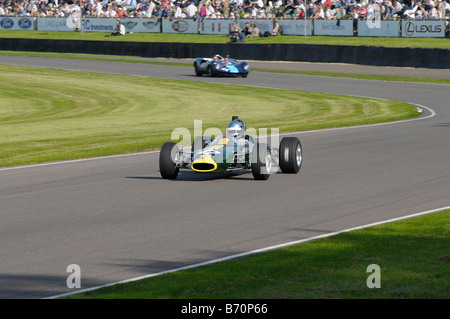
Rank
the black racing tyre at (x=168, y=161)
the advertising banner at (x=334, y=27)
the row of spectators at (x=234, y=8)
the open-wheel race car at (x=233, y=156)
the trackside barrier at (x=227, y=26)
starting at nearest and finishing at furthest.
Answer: the open-wheel race car at (x=233, y=156) < the black racing tyre at (x=168, y=161) < the trackside barrier at (x=227, y=26) < the row of spectators at (x=234, y=8) < the advertising banner at (x=334, y=27)

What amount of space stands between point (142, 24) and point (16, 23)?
12587mm

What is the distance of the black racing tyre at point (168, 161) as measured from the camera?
42.8 ft

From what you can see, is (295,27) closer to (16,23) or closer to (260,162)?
(16,23)

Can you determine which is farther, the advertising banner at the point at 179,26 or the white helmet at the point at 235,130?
the advertising banner at the point at 179,26

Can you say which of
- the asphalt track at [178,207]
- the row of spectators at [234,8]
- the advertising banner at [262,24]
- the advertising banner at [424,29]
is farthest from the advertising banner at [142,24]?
the asphalt track at [178,207]

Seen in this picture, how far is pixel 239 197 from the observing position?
1157 cm

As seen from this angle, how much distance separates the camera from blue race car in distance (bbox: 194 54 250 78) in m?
37.3

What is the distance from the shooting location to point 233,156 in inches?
508

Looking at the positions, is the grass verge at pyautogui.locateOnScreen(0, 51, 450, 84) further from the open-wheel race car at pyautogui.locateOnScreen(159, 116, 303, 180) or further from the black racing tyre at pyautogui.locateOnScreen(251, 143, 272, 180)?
the black racing tyre at pyautogui.locateOnScreen(251, 143, 272, 180)

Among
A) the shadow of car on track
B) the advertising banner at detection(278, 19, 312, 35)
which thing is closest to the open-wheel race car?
the shadow of car on track

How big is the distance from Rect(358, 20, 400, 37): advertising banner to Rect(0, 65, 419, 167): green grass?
1189cm

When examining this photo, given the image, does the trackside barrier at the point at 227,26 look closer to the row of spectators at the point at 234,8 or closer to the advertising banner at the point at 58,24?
the advertising banner at the point at 58,24

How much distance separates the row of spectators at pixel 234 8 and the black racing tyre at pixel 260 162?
30.4m
